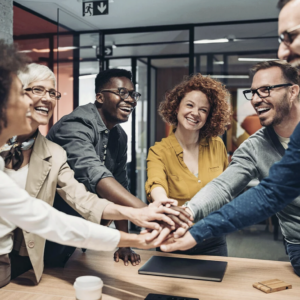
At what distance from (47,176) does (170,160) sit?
0.90 m

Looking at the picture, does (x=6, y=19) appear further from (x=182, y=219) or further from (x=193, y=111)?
(x=182, y=219)

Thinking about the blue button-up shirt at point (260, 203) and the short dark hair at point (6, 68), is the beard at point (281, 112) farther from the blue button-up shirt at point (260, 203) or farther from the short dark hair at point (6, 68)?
the short dark hair at point (6, 68)

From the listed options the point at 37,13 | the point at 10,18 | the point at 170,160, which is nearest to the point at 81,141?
the point at 170,160

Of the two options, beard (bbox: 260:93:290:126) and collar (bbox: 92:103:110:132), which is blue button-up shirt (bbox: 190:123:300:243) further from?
collar (bbox: 92:103:110:132)

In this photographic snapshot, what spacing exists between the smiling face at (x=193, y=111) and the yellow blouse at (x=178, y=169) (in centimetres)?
14

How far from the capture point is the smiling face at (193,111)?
2.47m

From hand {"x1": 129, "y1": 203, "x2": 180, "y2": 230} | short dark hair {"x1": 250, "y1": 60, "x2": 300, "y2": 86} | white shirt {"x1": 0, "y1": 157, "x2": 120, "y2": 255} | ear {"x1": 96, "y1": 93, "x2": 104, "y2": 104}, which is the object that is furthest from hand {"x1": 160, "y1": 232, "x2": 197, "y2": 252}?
ear {"x1": 96, "y1": 93, "x2": 104, "y2": 104}

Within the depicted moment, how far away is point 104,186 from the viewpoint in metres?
1.94

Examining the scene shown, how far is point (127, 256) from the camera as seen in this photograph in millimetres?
1871

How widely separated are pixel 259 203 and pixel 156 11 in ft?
12.3

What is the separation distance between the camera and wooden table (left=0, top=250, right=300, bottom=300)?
4.85 ft

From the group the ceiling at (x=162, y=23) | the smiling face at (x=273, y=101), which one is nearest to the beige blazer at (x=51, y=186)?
the smiling face at (x=273, y=101)

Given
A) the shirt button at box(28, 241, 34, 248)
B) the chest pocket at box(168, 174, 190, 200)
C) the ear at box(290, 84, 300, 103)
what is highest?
the ear at box(290, 84, 300, 103)

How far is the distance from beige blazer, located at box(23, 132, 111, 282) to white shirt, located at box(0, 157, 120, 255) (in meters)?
0.35
